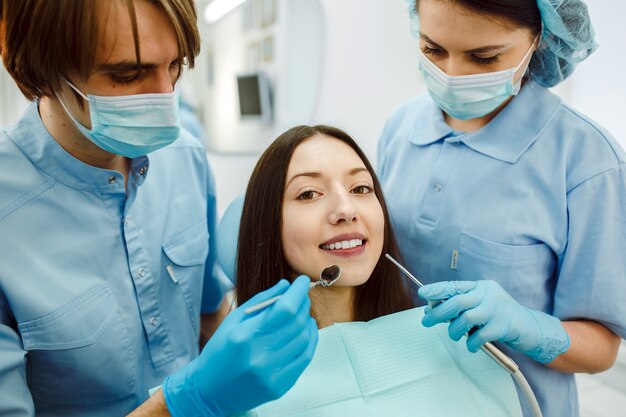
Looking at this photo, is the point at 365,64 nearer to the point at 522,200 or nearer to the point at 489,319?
the point at 522,200

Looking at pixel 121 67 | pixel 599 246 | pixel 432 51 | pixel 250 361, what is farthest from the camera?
pixel 432 51

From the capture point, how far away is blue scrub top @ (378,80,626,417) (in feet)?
3.64

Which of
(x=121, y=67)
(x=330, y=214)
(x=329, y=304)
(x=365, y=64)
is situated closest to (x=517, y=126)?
(x=330, y=214)

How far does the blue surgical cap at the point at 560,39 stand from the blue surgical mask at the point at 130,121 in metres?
0.69

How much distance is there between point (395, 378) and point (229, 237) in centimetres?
59

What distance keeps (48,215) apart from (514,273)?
1.06 metres

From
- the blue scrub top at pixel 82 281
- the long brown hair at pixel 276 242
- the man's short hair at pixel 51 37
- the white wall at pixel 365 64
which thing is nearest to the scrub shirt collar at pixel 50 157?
the blue scrub top at pixel 82 281

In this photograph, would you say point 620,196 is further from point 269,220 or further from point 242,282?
point 242,282

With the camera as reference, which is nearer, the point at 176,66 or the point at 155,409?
the point at 155,409

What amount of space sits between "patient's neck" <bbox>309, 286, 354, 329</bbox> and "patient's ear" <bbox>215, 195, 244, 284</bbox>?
0.84 ft

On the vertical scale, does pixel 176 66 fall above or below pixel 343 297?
above

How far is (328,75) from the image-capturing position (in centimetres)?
246

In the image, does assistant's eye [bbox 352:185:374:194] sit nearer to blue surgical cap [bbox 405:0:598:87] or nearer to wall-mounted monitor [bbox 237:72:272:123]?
blue surgical cap [bbox 405:0:598:87]

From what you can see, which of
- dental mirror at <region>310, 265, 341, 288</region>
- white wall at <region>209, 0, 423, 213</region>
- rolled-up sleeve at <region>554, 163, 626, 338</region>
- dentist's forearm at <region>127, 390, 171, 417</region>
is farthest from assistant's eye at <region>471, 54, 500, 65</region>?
white wall at <region>209, 0, 423, 213</region>
